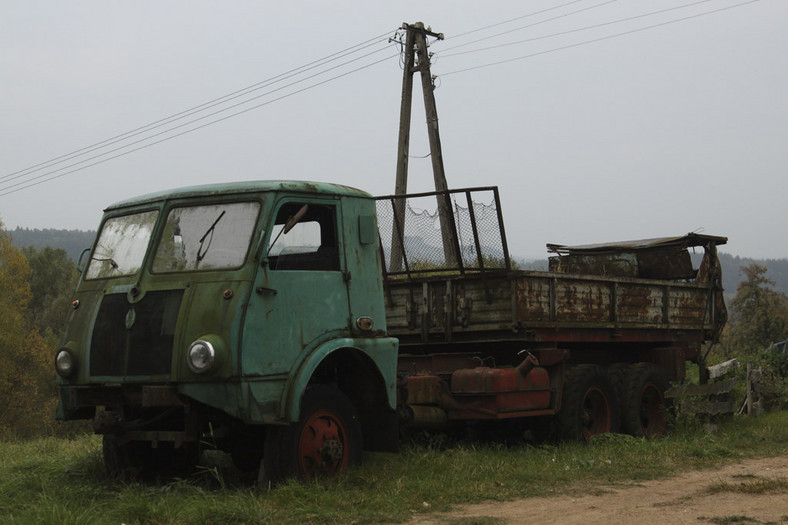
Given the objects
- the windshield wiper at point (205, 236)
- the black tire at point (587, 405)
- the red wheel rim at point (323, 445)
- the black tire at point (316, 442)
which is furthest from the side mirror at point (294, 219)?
the black tire at point (587, 405)

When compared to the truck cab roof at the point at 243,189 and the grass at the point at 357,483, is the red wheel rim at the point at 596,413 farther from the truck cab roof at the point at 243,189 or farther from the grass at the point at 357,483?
the truck cab roof at the point at 243,189

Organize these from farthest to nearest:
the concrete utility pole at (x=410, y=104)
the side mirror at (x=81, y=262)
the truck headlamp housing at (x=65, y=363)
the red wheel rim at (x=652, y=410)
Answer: the concrete utility pole at (x=410, y=104)
the red wheel rim at (x=652, y=410)
the side mirror at (x=81, y=262)
the truck headlamp housing at (x=65, y=363)

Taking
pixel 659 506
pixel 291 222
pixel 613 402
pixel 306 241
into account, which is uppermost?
pixel 291 222

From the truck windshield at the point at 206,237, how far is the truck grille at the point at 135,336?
1.04 ft

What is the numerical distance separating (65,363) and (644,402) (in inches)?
312

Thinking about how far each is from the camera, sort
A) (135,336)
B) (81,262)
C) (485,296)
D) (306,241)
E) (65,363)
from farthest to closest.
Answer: (485,296) → (81,262) → (306,241) → (65,363) → (135,336)

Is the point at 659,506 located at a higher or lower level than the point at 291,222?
lower

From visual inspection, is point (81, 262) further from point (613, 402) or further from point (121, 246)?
point (613, 402)

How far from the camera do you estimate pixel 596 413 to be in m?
11.6

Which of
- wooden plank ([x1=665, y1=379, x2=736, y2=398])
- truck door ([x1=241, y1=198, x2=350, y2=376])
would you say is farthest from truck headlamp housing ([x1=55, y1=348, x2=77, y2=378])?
wooden plank ([x1=665, y1=379, x2=736, y2=398])

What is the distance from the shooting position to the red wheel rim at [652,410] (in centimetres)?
1263

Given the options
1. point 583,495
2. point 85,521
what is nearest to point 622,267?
point 583,495

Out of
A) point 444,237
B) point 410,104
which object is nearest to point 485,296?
point 444,237

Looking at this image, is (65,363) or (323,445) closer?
(65,363)
